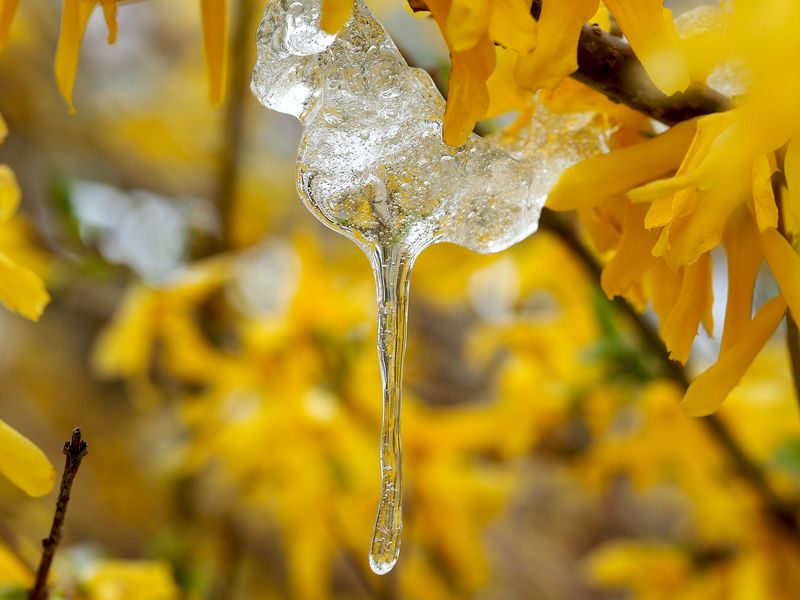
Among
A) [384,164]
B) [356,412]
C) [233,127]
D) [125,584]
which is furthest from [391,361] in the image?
[233,127]

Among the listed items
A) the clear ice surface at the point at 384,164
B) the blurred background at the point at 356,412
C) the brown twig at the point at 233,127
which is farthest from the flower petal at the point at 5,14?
the brown twig at the point at 233,127

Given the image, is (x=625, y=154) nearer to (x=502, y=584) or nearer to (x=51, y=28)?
(x=51, y=28)

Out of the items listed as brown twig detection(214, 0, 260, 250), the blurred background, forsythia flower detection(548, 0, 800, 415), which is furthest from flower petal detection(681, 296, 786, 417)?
brown twig detection(214, 0, 260, 250)

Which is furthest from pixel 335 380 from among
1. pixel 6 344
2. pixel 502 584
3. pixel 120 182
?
pixel 6 344

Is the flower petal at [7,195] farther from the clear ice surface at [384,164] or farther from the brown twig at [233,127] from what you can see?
the brown twig at [233,127]

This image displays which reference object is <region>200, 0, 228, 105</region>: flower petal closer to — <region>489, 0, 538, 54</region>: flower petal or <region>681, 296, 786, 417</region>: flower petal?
<region>489, 0, 538, 54</region>: flower petal

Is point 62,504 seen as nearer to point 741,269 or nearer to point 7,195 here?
point 7,195
